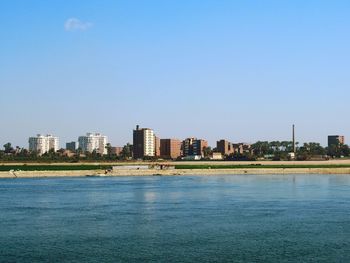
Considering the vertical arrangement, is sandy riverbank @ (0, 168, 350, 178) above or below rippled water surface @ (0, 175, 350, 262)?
above

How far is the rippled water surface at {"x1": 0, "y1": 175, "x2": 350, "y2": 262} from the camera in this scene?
28594mm

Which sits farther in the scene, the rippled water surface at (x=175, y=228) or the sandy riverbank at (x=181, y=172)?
the sandy riverbank at (x=181, y=172)

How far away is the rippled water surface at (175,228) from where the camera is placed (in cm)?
2859

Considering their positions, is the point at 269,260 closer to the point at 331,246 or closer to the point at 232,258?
the point at 232,258

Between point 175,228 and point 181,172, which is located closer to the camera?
point 175,228

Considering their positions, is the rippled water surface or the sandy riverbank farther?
the sandy riverbank

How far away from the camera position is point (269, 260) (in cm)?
2723

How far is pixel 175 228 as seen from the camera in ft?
120

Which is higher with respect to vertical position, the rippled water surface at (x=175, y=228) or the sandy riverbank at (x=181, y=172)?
the sandy riverbank at (x=181, y=172)

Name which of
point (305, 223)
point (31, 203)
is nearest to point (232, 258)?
point (305, 223)

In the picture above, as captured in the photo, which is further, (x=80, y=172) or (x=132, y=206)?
(x=80, y=172)

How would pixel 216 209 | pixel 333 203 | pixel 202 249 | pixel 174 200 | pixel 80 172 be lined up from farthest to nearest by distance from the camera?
pixel 80 172, pixel 174 200, pixel 333 203, pixel 216 209, pixel 202 249

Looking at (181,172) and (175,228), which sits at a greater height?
(181,172)

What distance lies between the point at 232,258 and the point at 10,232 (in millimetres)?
15447
